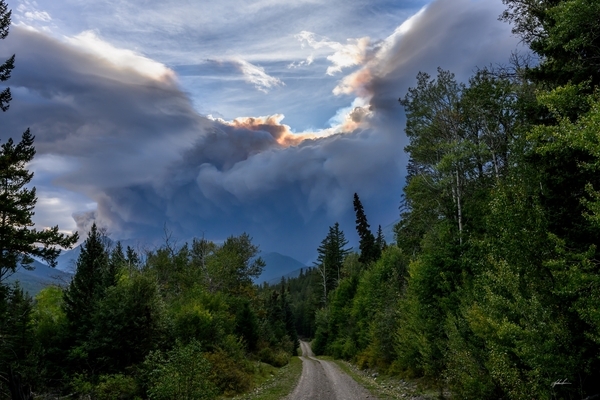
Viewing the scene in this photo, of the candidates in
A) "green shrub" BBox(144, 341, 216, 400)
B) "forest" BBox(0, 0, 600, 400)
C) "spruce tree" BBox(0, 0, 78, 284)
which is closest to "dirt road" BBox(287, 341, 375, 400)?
"forest" BBox(0, 0, 600, 400)

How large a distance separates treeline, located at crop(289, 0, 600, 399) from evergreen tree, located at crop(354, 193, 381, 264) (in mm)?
30146

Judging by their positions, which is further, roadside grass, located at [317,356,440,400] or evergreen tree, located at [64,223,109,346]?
evergreen tree, located at [64,223,109,346]

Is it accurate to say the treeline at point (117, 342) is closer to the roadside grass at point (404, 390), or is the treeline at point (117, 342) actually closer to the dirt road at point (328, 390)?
the dirt road at point (328, 390)

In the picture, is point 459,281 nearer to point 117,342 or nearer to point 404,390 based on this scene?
point 404,390

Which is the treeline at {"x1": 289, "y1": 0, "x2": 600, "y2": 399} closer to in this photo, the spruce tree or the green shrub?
A: the green shrub

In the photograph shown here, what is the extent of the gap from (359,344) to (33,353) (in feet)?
106

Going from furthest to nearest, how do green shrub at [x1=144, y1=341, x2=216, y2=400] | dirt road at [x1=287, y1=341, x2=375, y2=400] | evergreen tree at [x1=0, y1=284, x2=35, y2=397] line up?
evergreen tree at [x1=0, y1=284, x2=35, y2=397], dirt road at [x1=287, y1=341, x2=375, y2=400], green shrub at [x1=144, y1=341, x2=216, y2=400]

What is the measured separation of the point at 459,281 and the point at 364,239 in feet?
132

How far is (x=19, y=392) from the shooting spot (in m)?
9.65

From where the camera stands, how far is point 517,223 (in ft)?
37.2

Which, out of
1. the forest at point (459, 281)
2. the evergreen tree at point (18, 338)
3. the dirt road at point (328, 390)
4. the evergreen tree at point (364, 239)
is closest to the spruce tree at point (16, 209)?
the forest at point (459, 281)

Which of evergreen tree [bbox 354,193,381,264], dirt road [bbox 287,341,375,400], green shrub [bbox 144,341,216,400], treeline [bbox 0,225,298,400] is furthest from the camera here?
evergreen tree [bbox 354,193,381,264]

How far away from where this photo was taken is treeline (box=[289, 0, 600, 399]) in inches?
356

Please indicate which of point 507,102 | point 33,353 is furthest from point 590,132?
point 33,353
